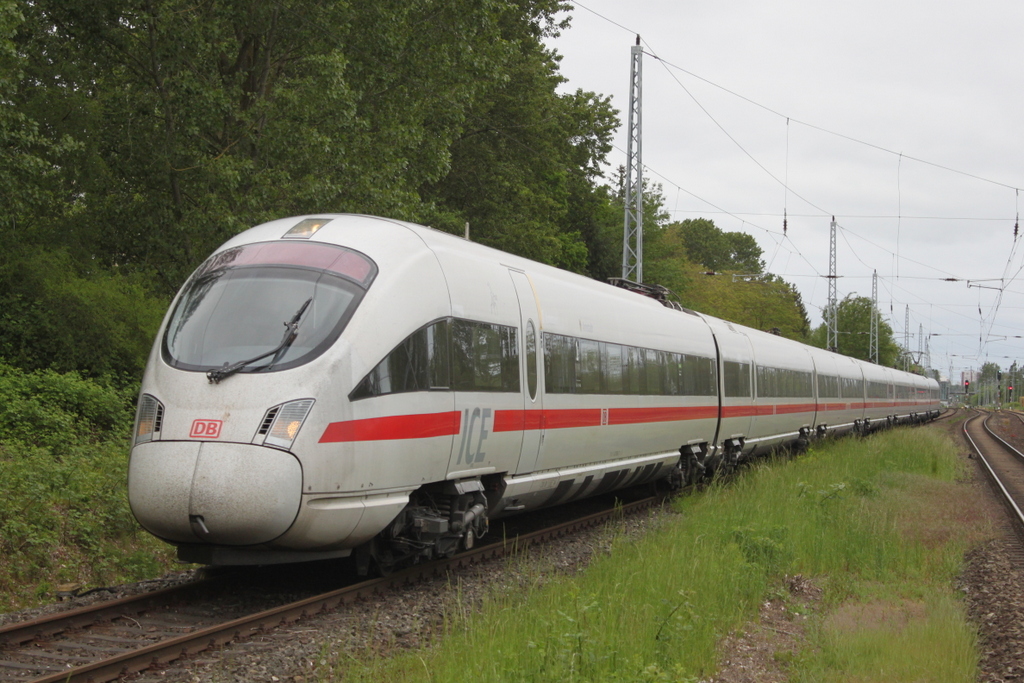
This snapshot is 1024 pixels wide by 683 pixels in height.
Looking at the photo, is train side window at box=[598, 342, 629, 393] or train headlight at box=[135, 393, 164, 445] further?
train side window at box=[598, 342, 629, 393]

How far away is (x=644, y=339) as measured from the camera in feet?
44.8

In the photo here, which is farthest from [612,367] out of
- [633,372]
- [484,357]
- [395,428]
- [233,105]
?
[233,105]

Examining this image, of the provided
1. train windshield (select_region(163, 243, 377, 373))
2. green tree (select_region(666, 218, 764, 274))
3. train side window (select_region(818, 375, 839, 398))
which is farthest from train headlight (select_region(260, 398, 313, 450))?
green tree (select_region(666, 218, 764, 274))

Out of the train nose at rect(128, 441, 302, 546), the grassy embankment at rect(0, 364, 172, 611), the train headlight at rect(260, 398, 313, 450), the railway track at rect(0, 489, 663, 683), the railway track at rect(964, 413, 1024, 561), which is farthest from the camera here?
the railway track at rect(964, 413, 1024, 561)

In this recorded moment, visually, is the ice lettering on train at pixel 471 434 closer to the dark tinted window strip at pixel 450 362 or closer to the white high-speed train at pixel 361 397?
the white high-speed train at pixel 361 397

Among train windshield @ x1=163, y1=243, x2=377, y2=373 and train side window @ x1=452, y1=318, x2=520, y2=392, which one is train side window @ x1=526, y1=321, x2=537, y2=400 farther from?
train windshield @ x1=163, y1=243, x2=377, y2=373

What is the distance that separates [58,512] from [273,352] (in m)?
4.01

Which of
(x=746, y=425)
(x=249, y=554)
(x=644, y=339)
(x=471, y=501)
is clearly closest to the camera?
(x=249, y=554)

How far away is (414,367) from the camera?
7852mm

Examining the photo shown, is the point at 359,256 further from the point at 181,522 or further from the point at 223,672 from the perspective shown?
the point at 223,672

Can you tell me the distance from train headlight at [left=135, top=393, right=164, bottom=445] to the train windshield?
33 cm

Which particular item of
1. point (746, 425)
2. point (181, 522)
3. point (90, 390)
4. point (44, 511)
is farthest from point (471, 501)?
point (746, 425)

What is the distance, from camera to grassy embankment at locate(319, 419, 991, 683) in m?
5.96

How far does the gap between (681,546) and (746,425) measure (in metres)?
9.68
